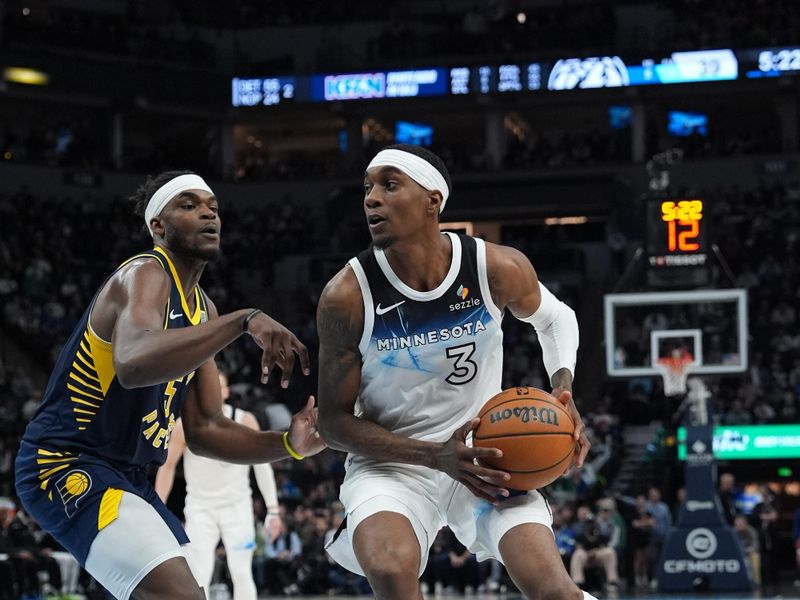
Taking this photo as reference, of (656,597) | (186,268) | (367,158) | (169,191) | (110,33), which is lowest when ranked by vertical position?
(656,597)

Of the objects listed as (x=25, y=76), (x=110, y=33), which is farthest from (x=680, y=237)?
(x=110, y=33)

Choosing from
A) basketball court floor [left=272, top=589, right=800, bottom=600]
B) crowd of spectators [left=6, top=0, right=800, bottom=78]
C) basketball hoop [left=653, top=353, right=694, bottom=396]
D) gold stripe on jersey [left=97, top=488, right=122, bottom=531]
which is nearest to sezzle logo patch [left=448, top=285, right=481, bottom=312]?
gold stripe on jersey [left=97, top=488, right=122, bottom=531]

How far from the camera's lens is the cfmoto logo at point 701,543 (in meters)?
15.8

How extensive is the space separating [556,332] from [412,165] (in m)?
1.08

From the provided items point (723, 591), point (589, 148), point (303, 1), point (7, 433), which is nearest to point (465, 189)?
point (589, 148)

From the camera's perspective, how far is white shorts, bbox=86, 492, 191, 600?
488 centimetres

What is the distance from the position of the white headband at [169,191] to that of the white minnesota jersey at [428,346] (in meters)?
0.78

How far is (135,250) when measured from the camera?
2916cm

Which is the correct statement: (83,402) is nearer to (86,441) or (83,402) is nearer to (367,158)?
(86,441)

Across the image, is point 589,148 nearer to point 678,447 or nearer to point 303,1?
point 303,1

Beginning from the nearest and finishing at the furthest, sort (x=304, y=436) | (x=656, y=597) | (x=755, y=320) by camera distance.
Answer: (x=304, y=436)
(x=656, y=597)
(x=755, y=320)

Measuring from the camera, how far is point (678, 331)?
16031 mm

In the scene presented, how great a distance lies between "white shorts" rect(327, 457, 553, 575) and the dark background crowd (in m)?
16.0

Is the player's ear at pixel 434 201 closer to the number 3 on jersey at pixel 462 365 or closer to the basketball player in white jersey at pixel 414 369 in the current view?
the basketball player in white jersey at pixel 414 369
